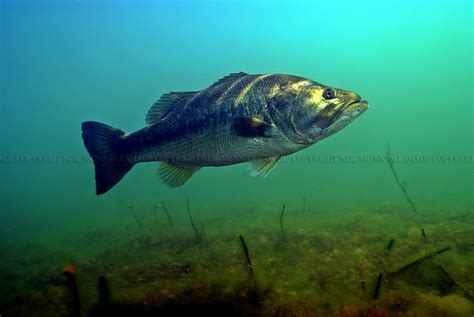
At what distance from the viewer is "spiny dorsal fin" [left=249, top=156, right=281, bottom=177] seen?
4.46 metres

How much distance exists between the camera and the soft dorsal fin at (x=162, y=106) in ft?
16.9

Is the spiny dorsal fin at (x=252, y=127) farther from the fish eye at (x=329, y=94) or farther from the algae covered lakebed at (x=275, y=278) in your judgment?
the algae covered lakebed at (x=275, y=278)

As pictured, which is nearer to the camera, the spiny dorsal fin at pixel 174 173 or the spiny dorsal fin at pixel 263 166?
the spiny dorsal fin at pixel 263 166

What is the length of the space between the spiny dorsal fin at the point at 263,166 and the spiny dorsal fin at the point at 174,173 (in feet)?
2.90

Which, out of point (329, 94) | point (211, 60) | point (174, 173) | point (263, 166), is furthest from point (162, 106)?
point (211, 60)

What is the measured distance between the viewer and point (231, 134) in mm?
4410

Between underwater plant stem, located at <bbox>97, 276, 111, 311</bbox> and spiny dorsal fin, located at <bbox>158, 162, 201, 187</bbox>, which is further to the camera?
spiny dorsal fin, located at <bbox>158, 162, 201, 187</bbox>

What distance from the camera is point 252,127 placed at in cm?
421

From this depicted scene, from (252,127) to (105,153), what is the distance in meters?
2.44

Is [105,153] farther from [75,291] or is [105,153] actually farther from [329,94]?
[329,94]

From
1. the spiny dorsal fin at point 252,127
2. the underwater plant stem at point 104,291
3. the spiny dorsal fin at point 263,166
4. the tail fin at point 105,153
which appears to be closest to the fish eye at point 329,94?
the spiny dorsal fin at point 252,127

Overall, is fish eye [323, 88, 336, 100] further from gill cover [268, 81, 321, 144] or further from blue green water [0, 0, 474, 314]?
blue green water [0, 0, 474, 314]

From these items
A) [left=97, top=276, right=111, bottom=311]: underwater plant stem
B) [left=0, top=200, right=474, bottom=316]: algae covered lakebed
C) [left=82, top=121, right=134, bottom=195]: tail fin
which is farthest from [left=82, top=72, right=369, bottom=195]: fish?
[left=97, top=276, right=111, bottom=311]: underwater plant stem

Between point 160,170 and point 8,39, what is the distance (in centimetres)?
14011
